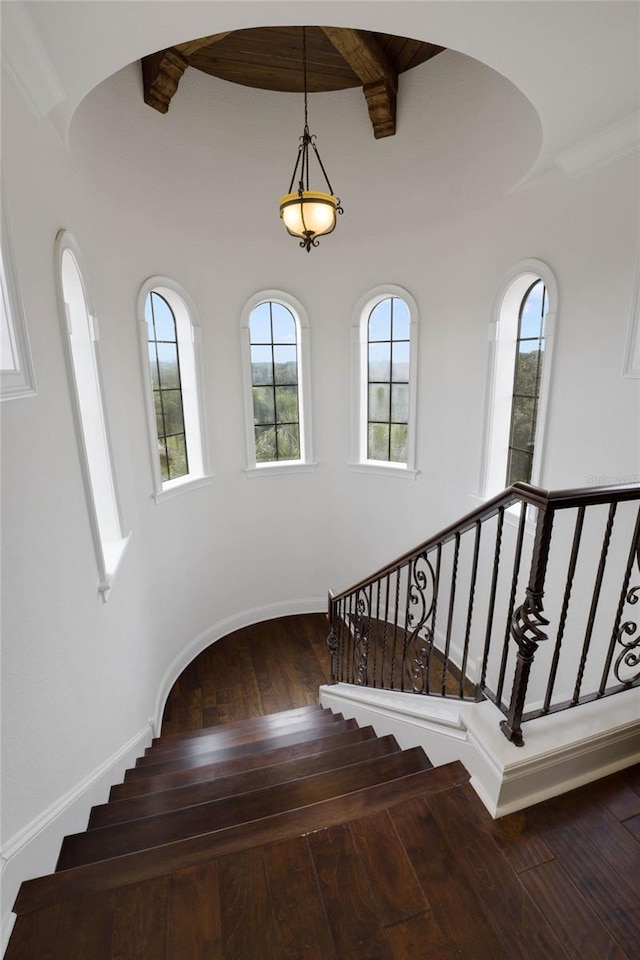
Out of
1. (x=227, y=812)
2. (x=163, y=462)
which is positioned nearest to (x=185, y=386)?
(x=163, y=462)

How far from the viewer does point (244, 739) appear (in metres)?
3.15

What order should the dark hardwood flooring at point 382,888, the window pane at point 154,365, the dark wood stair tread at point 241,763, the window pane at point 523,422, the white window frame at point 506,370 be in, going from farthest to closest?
the window pane at point 154,365
the window pane at point 523,422
the white window frame at point 506,370
the dark wood stair tread at point 241,763
the dark hardwood flooring at point 382,888

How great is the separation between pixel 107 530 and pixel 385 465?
3168 mm

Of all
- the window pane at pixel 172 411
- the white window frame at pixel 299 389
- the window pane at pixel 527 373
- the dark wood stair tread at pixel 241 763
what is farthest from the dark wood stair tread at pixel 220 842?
the white window frame at pixel 299 389

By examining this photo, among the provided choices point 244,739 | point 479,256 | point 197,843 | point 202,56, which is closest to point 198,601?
point 244,739

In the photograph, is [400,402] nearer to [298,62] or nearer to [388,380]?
[388,380]

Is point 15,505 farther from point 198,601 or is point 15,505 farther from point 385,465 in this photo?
point 385,465

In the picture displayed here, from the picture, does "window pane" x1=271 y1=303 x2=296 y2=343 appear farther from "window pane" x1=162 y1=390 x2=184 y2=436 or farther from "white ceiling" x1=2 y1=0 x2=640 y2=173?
"white ceiling" x1=2 y1=0 x2=640 y2=173

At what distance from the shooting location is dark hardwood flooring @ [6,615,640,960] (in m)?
1.21

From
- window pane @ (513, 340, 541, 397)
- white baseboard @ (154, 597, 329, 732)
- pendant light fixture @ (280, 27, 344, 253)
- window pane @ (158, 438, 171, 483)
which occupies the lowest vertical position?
white baseboard @ (154, 597, 329, 732)

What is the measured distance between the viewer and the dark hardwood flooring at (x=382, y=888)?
1211 millimetres

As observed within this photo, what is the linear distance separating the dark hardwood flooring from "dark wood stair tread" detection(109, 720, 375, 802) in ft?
3.38

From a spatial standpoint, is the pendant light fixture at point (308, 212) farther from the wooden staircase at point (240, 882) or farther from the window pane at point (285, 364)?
the wooden staircase at point (240, 882)

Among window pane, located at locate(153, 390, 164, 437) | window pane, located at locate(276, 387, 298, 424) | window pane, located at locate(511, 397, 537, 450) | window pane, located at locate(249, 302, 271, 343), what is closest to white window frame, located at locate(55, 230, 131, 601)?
window pane, located at locate(153, 390, 164, 437)
